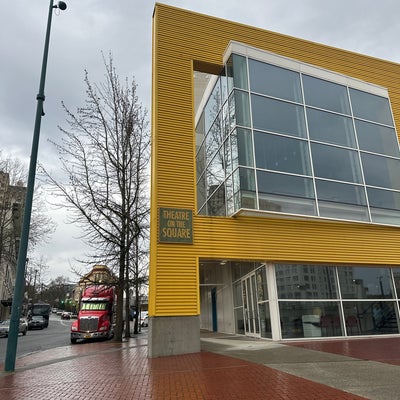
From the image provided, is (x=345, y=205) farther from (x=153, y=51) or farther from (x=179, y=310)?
(x=153, y=51)

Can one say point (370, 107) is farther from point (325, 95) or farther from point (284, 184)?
point (284, 184)

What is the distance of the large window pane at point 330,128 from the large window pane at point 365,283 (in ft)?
18.3

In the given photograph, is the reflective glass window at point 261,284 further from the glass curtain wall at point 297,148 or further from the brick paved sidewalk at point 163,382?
the brick paved sidewalk at point 163,382

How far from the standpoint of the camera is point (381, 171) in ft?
55.5

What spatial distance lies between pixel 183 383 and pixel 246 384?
49.7 inches

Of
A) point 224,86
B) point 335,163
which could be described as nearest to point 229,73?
point 224,86

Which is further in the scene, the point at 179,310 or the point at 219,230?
the point at 219,230

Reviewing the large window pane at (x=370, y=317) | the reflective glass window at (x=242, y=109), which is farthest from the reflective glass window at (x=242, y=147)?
the large window pane at (x=370, y=317)

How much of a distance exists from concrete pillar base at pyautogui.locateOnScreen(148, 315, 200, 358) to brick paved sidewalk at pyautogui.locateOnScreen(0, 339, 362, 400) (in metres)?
1.08

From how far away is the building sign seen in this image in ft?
42.4

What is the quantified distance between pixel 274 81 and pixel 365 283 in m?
9.41

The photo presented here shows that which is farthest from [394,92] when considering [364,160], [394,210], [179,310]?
[179,310]

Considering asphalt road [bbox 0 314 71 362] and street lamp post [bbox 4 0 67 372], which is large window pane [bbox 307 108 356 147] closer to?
street lamp post [bbox 4 0 67 372]

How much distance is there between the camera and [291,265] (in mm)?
14578
